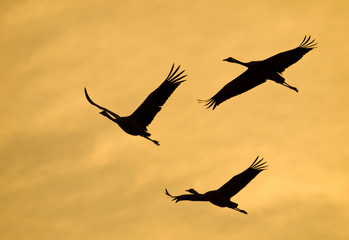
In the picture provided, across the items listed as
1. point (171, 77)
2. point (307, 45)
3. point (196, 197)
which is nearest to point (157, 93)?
point (171, 77)

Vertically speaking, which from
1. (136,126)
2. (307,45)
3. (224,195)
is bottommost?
(224,195)

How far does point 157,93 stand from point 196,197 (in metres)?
4.42

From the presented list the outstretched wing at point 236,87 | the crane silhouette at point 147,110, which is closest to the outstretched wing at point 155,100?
the crane silhouette at point 147,110

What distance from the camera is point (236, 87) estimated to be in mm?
30906

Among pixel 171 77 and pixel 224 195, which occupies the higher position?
pixel 171 77

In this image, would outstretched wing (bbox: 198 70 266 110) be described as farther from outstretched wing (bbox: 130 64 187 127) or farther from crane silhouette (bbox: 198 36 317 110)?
outstretched wing (bbox: 130 64 187 127)

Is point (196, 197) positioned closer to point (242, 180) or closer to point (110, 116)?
point (242, 180)

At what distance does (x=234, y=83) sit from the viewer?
30.7 m

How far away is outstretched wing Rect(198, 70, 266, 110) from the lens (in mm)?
30141

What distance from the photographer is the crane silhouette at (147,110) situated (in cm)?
2614

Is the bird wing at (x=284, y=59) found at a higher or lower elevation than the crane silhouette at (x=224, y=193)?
higher

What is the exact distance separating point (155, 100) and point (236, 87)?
5.80m

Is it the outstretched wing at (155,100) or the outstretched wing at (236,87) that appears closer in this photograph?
the outstretched wing at (155,100)

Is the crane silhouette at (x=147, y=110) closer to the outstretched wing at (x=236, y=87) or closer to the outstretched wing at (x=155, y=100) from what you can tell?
the outstretched wing at (x=155, y=100)
